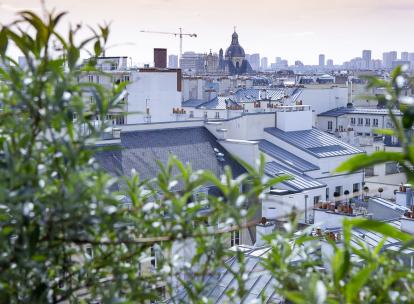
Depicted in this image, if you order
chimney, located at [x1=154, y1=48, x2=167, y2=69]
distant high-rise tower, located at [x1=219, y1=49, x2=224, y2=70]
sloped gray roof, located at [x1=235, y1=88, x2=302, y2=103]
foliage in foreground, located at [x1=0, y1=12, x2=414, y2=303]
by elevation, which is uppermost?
distant high-rise tower, located at [x1=219, y1=49, x2=224, y2=70]

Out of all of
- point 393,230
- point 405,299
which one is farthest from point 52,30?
point 405,299

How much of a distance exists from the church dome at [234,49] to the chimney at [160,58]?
12828 centimetres

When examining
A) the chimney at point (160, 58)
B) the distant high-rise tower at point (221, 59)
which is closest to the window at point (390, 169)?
the chimney at point (160, 58)

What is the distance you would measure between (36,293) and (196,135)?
1285 inches

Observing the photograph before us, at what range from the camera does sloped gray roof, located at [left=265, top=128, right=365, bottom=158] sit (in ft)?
135

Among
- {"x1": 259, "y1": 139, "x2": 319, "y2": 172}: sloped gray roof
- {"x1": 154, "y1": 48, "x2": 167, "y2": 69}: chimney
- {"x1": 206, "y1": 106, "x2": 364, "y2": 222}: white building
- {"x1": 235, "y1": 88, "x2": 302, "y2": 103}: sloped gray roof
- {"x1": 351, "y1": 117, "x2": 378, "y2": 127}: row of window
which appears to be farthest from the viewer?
{"x1": 235, "y1": 88, "x2": 302, "y2": 103}: sloped gray roof

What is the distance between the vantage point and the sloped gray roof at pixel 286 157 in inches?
1503

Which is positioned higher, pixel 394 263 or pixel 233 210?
pixel 233 210

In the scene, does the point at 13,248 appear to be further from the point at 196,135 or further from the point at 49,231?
the point at 196,135

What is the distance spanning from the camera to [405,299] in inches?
185

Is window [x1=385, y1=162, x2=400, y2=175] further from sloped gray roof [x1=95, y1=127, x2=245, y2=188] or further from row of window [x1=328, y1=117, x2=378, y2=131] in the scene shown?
row of window [x1=328, y1=117, x2=378, y2=131]

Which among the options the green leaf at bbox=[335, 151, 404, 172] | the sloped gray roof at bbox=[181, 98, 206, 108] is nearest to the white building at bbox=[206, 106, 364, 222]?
the green leaf at bbox=[335, 151, 404, 172]

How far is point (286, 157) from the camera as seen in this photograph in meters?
39.4

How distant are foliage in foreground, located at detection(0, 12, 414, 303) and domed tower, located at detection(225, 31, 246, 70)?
18241 cm
